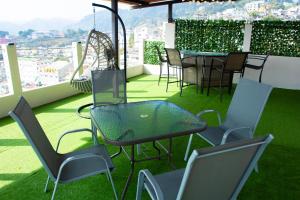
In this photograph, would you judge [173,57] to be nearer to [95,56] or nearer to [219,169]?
[95,56]

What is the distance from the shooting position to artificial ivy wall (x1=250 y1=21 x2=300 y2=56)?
650 cm

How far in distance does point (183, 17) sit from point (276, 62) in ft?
10.1

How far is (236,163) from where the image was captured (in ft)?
4.56

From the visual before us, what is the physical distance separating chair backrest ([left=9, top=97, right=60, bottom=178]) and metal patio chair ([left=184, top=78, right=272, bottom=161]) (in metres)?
1.51

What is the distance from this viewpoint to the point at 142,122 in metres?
2.26

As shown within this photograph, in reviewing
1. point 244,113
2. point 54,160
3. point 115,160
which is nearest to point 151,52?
point 115,160

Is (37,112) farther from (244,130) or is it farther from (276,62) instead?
(276,62)

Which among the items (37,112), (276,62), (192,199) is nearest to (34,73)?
(37,112)

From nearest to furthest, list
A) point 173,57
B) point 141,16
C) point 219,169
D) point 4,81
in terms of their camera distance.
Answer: point 219,169, point 4,81, point 173,57, point 141,16

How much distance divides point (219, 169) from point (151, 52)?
24.2 ft

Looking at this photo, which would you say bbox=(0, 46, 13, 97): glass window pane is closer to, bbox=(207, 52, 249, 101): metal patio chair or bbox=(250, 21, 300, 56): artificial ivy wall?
bbox=(207, 52, 249, 101): metal patio chair

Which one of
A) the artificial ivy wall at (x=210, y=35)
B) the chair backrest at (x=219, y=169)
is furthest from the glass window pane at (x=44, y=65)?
the chair backrest at (x=219, y=169)

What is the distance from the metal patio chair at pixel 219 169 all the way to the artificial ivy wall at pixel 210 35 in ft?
20.5

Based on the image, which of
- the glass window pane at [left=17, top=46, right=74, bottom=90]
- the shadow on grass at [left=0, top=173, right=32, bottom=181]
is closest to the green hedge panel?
the glass window pane at [left=17, top=46, right=74, bottom=90]
